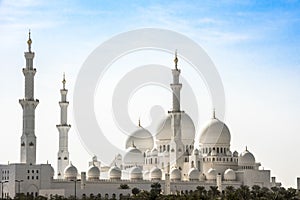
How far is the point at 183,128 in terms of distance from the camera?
8356 centimetres

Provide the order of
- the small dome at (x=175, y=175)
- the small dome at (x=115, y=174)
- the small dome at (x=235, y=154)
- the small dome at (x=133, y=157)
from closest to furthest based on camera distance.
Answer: the small dome at (x=115, y=174) < the small dome at (x=175, y=175) < the small dome at (x=235, y=154) < the small dome at (x=133, y=157)

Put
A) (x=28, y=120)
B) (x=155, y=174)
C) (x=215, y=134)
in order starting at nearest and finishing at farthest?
(x=28, y=120)
(x=155, y=174)
(x=215, y=134)

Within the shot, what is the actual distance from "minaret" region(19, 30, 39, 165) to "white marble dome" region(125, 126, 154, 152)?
18295 mm

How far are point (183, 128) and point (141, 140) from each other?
6.48 m

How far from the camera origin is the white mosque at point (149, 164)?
233 feet

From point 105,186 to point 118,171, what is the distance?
12.4 feet

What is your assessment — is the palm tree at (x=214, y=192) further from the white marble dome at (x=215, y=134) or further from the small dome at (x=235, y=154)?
the small dome at (x=235, y=154)

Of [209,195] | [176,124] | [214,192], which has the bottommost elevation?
[209,195]

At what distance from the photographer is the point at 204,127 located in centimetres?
8381

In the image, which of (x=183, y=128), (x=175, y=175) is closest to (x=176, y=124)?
(x=183, y=128)

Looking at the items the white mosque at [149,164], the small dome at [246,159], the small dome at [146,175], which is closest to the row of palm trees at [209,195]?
the white mosque at [149,164]

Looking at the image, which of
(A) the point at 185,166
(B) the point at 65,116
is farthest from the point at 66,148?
(A) the point at 185,166

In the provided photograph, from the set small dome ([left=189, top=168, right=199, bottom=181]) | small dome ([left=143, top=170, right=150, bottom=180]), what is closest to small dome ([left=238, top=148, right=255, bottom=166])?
small dome ([left=189, top=168, right=199, bottom=181])

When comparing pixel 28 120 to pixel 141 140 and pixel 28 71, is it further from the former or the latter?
pixel 141 140
